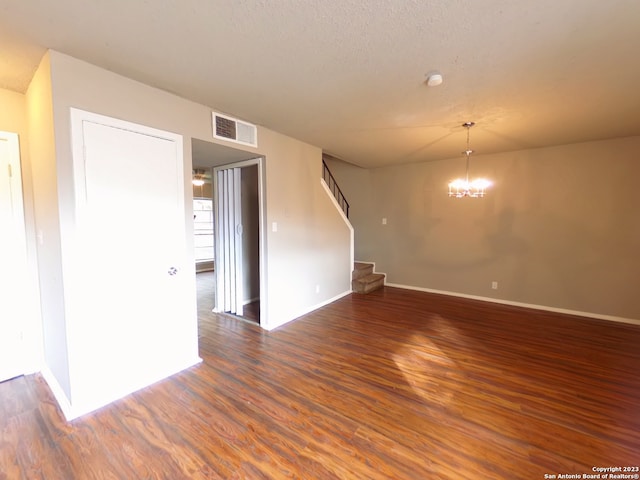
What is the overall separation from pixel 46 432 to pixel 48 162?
1.89 metres

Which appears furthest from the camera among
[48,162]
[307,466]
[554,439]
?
[48,162]

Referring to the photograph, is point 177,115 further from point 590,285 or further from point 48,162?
point 590,285

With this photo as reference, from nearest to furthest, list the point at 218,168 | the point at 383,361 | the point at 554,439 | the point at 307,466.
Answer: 1. the point at 307,466
2. the point at 554,439
3. the point at 383,361
4. the point at 218,168

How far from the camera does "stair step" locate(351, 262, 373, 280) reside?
18.1ft

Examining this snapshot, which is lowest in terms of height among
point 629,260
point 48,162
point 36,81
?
point 629,260

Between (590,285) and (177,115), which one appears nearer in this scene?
(177,115)

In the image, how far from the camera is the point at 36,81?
210 cm

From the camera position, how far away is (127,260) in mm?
2213

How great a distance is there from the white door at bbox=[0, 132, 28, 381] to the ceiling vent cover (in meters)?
1.69

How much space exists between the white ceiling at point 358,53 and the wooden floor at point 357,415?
8.34 feet

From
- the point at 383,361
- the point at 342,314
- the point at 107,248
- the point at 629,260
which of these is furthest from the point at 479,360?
the point at 107,248

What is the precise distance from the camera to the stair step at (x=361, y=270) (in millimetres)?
5512
